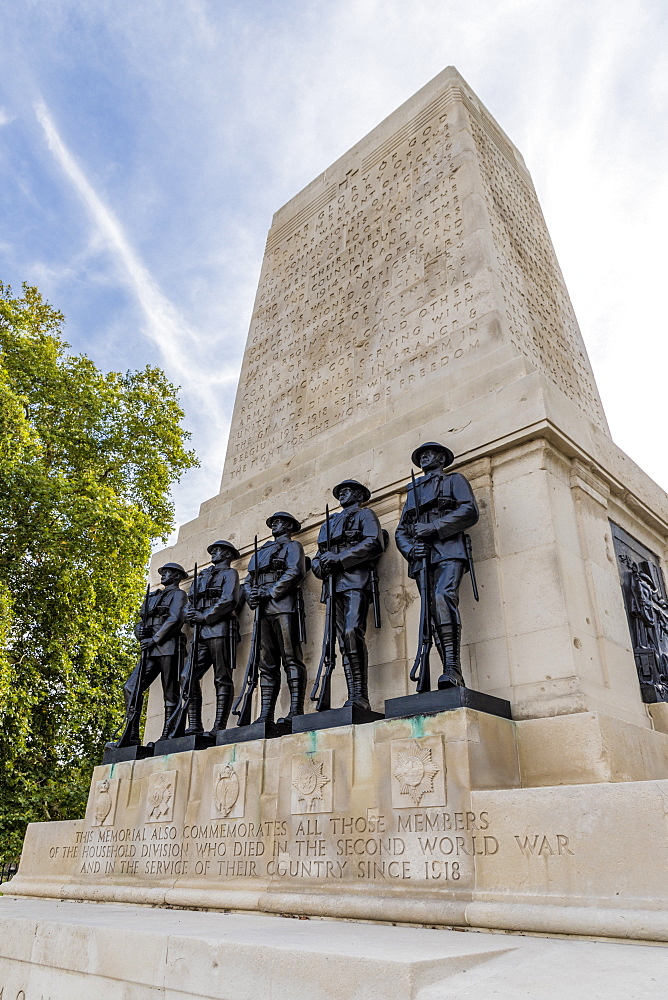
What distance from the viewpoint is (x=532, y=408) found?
7711mm

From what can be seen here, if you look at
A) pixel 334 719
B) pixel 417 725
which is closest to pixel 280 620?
pixel 334 719

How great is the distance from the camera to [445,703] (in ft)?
19.5

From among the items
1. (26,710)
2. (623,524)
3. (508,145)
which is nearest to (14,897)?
(26,710)

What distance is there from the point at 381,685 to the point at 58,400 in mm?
12677

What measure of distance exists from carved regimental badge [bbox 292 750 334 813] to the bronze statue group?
Result: 49 centimetres

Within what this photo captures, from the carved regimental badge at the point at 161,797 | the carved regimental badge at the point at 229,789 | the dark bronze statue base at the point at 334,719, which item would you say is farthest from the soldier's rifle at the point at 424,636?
the carved regimental badge at the point at 161,797

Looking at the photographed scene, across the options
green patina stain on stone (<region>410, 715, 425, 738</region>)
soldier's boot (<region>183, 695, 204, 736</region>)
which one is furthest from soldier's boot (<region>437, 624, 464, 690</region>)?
soldier's boot (<region>183, 695, 204, 736</region>)

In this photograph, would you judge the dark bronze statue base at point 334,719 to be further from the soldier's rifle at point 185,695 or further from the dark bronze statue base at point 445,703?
the soldier's rifle at point 185,695

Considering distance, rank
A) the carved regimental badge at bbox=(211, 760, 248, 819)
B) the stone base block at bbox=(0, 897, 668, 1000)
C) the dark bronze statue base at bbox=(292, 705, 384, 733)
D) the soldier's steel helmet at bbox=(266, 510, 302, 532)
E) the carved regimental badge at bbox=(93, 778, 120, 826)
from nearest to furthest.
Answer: the stone base block at bbox=(0, 897, 668, 1000) < the dark bronze statue base at bbox=(292, 705, 384, 733) < the carved regimental badge at bbox=(211, 760, 248, 819) < the carved regimental badge at bbox=(93, 778, 120, 826) < the soldier's steel helmet at bbox=(266, 510, 302, 532)

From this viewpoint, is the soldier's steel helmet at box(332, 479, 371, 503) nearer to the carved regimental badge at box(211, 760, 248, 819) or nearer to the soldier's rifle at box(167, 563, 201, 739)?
the soldier's rifle at box(167, 563, 201, 739)

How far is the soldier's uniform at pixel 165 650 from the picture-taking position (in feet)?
30.8

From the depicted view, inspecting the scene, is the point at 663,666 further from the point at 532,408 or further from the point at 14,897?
the point at 14,897

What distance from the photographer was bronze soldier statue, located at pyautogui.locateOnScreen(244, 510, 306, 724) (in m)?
7.90

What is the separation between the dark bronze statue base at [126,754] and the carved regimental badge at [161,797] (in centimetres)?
82
